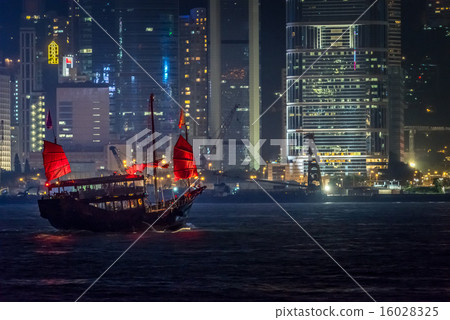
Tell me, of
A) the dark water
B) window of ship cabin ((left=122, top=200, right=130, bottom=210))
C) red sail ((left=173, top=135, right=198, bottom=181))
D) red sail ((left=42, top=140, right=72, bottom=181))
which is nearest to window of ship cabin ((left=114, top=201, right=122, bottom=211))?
window of ship cabin ((left=122, top=200, right=130, bottom=210))

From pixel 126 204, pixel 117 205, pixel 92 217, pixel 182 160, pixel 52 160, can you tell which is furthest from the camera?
pixel 182 160

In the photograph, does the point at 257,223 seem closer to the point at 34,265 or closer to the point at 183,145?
the point at 183,145

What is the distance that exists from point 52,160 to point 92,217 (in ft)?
55.9

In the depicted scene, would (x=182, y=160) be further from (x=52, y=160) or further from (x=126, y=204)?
(x=126, y=204)

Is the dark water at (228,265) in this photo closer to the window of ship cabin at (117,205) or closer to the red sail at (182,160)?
the window of ship cabin at (117,205)

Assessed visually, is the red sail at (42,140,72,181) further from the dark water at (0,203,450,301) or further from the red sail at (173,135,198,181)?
the red sail at (173,135,198,181)

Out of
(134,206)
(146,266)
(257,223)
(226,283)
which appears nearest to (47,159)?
(134,206)

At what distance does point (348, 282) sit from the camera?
3199 inches

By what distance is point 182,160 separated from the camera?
15425 cm

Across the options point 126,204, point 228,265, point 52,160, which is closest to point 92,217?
point 126,204

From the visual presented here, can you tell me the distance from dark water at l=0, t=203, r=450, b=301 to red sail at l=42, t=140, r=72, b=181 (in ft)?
25.6

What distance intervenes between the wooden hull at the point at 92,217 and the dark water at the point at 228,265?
4.60 feet

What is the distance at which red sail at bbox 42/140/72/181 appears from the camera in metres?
145
